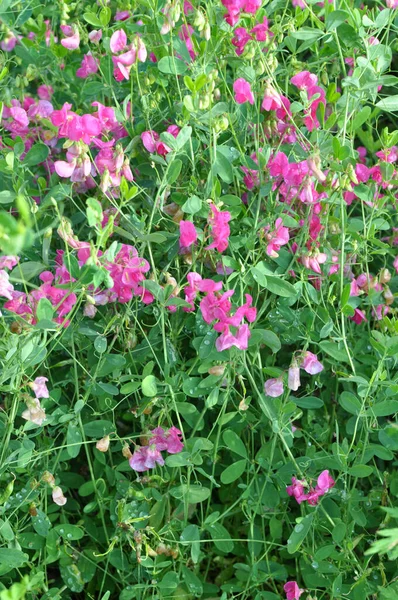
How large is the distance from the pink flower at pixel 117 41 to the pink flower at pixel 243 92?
24 cm

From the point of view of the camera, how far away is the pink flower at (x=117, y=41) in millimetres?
1703

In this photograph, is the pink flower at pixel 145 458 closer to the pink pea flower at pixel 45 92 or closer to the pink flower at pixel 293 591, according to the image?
the pink flower at pixel 293 591

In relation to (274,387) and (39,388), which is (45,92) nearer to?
(39,388)

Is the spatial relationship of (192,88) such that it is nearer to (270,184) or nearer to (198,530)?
(270,184)

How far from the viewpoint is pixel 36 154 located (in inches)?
71.6

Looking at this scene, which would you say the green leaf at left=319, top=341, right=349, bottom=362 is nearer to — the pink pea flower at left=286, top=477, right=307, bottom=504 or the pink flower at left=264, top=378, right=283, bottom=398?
the pink flower at left=264, top=378, right=283, bottom=398

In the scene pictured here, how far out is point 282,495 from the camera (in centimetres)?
173

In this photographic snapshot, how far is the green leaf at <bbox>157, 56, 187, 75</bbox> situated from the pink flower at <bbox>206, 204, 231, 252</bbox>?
1.01ft

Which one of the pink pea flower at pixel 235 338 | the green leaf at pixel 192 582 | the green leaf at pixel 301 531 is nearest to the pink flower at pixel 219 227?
the pink pea flower at pixel 235 338

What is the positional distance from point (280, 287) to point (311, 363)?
15cm

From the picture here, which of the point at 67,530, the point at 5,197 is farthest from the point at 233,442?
the point at 5,197

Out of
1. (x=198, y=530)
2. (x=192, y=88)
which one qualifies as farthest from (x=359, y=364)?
(x=192, y=88)

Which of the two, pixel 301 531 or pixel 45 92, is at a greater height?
pixel 45 92

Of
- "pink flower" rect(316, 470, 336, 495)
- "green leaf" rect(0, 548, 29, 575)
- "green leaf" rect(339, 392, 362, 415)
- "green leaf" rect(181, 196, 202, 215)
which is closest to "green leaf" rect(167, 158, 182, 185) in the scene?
"green leaf" rect(181, 196, 202, 215)
